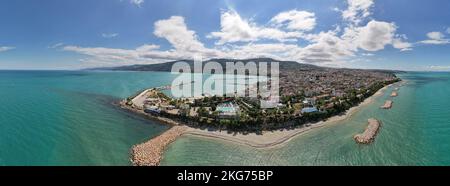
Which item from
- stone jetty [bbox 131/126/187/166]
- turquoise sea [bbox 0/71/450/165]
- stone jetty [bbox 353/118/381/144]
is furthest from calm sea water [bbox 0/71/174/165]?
stone jetty [bbox 353/118/381/144]

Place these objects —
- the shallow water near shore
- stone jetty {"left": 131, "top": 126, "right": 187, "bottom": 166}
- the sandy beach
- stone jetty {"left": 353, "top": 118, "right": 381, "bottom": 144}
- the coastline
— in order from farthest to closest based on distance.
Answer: stone jetty {"left": 353, "top": 118, "right": 381, "bottom": 144} → the sandy beach → the coastline → the shallow water near shore → stone jetty {"left": 131, "top": 126, "right": 187, "bottom": 166}

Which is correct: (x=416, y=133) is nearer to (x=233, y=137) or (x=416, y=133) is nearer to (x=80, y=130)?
(x=233, y=137)

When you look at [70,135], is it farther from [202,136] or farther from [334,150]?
[334,150]

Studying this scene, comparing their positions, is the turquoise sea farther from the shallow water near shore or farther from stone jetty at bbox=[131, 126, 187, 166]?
stone jetty at bbox=[131, 126, 187, 166]

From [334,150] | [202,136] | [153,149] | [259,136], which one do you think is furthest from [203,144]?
[334,150]

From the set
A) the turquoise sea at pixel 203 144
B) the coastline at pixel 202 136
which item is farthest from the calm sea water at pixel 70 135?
the coastline at pixel 202 136

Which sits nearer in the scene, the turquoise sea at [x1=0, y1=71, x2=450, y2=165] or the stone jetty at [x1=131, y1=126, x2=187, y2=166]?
the stone jetty at [x1=131, y1=126, x2=187, y2=166]
